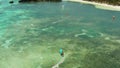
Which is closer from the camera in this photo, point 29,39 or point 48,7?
Answer: point 29,39

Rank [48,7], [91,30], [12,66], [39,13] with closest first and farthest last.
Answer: [12,66]
[91,30]
[39,13]
[48,7]

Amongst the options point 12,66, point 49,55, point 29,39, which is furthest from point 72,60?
point 29,39

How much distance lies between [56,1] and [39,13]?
29166 mm

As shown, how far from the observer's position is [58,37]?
70.1m

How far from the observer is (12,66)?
5159 cm

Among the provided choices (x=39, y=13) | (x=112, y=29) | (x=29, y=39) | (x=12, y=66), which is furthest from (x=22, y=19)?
(x=12, y=66)

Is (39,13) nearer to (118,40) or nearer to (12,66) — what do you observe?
(118,40)

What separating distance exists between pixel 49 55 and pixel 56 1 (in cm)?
7460

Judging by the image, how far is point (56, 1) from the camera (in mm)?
127812

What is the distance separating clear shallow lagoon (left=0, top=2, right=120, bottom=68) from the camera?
2119 inches

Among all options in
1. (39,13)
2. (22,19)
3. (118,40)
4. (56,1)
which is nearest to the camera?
(118,40)

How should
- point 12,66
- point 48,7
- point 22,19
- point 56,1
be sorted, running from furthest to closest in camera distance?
point 56,1 → point 48,7 → point 22,19 → point 12,66

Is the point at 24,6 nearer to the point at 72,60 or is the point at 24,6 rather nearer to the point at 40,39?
the point at 40,39

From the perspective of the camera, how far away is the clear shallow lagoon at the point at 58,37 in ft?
177
